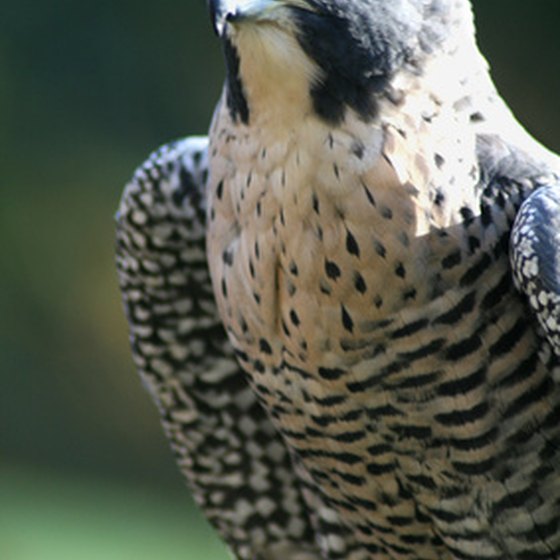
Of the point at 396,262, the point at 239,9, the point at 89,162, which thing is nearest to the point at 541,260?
the point at 396,262

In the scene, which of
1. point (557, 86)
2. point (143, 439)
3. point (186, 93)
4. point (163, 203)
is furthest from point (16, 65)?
point (163, 203)

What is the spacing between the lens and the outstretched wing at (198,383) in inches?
159

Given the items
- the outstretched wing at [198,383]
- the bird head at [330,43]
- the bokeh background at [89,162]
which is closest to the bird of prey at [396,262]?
the bird head at [330,43]

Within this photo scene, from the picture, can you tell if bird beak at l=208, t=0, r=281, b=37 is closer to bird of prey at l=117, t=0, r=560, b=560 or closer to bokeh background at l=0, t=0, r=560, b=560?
bird of prey at l=117, t=0, r=560, b=560

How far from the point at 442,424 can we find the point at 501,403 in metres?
0.13

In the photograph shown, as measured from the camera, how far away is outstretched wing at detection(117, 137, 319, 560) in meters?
4.04

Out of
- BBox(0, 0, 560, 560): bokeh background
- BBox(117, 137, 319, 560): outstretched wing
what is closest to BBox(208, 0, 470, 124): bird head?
BBox(117, 137, 319, 560): outstretched wing

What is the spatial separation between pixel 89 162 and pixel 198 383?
3.77 meters

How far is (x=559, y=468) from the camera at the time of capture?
3.30 m

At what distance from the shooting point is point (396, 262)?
3180mm

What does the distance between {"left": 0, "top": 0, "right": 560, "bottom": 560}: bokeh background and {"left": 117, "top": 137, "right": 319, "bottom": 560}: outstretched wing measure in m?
3.20

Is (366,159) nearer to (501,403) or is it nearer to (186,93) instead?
(501,403)

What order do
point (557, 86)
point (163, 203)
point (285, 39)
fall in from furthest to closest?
point (557, 86)
point (163, 203)
point (285, 39)

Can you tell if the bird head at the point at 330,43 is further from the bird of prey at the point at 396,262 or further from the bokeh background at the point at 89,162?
the bokeh background at the point at 89,162
